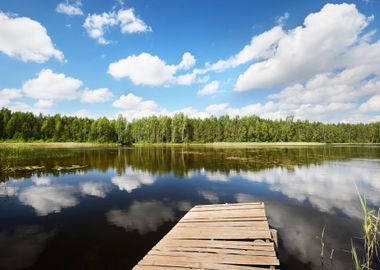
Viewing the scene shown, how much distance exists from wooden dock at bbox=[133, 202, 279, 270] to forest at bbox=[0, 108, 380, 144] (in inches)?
5106

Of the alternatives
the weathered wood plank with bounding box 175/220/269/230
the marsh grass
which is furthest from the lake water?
the weathered wood plank with bounding box 175/220/269/230

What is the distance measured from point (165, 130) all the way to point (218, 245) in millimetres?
135956

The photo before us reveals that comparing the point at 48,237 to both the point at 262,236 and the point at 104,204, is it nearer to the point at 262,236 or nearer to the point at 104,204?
the point at 104,204

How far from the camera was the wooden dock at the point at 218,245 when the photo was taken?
6523 mm

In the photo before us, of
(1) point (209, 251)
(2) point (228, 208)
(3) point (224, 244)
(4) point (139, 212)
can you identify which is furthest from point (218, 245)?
(4) point (139, 212)

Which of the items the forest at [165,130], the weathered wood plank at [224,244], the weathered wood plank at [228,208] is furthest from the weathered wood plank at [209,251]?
the forest at [165,130]

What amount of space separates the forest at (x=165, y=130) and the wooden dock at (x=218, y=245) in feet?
426

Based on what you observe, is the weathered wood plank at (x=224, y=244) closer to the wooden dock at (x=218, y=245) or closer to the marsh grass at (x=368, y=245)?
the wooden dock at (x=218, y=245)

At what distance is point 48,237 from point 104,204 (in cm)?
522

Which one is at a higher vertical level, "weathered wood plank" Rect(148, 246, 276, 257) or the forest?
the forest

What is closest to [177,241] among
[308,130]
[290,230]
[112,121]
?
[290,230]

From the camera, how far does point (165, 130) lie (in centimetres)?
14262

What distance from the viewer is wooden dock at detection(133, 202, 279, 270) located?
6.52 metres

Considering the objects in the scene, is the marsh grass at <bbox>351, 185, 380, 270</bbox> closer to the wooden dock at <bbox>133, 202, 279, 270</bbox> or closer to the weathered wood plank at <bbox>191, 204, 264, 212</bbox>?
the wooden dock at <bbox>133, 202, 279, 270</bbox>
